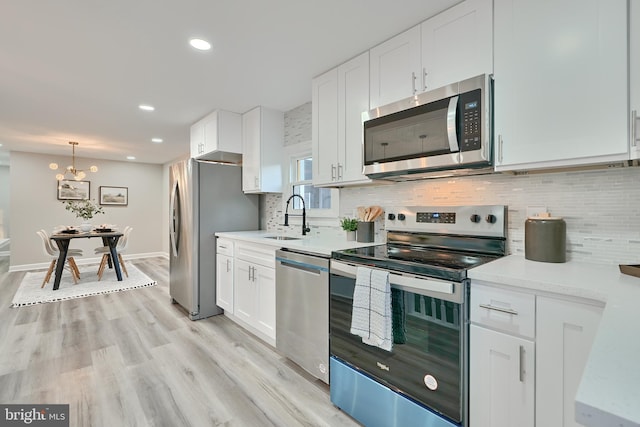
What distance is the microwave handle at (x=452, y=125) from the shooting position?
1623 mm

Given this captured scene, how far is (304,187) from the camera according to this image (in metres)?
3.41

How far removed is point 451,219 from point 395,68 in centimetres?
105

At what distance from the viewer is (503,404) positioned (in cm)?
123

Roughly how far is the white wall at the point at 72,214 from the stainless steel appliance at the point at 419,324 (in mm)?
7094

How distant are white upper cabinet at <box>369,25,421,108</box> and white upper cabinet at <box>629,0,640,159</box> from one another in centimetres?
92

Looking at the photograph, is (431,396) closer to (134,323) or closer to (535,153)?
(535,153)

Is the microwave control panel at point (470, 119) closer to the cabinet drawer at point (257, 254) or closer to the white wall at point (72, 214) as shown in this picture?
the cabinet drawer at point (257, 254)

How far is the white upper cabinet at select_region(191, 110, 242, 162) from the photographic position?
355 cm

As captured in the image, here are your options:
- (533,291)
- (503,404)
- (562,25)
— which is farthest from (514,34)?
(503,404)

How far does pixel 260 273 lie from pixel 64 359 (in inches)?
65.3

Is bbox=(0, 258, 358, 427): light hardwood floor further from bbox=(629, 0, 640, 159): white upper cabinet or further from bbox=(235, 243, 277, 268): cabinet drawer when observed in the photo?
bbox=(629, 0, 640, 159): white upper cabinet

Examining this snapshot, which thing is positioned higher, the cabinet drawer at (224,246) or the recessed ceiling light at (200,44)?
the recessed ceiling light at (200,44)

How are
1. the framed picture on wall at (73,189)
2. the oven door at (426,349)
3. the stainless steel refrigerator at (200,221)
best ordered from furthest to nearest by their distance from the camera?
the framed picture on wall at (73,189), the stainless steel refrigerator at (200,221), the oven door at (426,349)
